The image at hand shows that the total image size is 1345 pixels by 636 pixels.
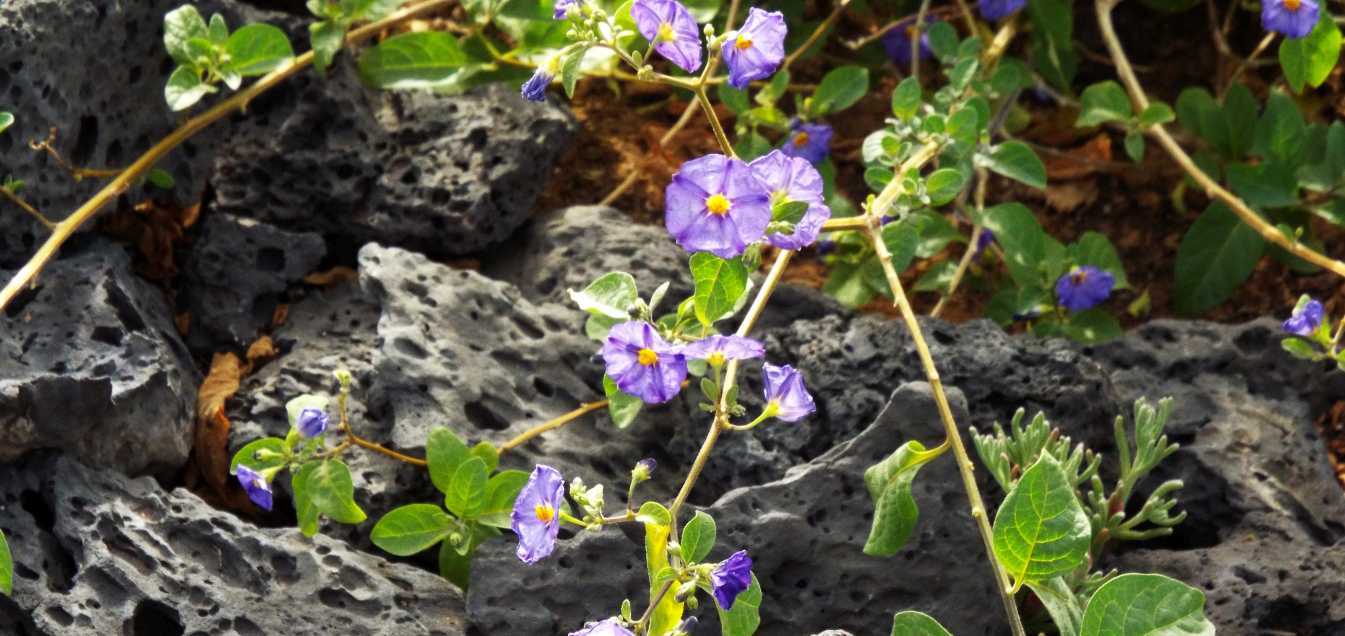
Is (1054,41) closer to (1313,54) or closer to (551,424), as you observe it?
(1313,54)

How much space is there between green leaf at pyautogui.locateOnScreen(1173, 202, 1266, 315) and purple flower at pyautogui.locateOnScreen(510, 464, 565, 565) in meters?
1.95

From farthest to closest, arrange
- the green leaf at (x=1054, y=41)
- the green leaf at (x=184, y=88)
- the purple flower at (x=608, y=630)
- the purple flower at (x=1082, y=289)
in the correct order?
the green leaf at (x=1054, y=41) < the purple flower at (x=1082, y=289) < the green leaf at (x=184, y=88) < the purple flower at (x=608, y=630)

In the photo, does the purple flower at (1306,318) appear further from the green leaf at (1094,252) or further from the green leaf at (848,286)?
the green leaf at (848,286)

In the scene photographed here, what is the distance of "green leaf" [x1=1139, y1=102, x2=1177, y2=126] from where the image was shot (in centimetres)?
338

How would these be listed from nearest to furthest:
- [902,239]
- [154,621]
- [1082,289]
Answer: [154,621] < [902,239] < [1082,289]

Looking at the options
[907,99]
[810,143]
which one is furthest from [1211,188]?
[810,143]

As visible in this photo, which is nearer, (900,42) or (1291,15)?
(1291,15)

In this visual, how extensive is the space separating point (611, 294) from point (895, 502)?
547 millimetres

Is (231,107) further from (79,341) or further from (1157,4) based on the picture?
(1157,4)

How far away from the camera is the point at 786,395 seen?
2227mm

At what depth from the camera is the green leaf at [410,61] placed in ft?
10.9

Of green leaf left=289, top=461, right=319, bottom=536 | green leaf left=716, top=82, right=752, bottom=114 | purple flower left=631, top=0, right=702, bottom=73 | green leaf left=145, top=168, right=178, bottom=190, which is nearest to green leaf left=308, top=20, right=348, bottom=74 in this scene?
green leaf left=145, top=168, right=178, bottom=190

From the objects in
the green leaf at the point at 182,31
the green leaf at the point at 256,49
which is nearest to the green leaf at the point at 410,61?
the green leaf at the point at 256,49

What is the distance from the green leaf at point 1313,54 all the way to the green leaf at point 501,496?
5.99ft
